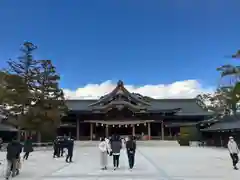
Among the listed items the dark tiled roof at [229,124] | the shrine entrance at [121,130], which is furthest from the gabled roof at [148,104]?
the dark tiled roof at [229,124]

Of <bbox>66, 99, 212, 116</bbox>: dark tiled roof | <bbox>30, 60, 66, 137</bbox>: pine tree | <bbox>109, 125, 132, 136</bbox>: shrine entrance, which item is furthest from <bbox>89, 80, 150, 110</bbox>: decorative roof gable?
<bbox>30, 60, 66, 137</bbox>: pine tree

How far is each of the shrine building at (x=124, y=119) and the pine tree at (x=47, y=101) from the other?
11621mm

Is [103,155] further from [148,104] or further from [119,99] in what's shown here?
[148,104]

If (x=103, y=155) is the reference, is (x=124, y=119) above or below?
above

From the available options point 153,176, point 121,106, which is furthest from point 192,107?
point 153,176

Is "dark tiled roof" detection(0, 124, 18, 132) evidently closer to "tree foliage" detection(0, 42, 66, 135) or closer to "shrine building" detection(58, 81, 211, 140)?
"tree foliage" detection(0, 42, 66, 135)

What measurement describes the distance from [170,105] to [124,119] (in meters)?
11.3

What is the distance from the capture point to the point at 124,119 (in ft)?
151

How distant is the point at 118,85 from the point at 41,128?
60.4 feet

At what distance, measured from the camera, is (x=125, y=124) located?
4469cm

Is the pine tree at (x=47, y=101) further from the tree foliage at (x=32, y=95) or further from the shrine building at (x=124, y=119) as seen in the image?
the shrine building at (x=124, y=119)

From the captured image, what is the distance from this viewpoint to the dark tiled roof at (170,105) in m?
48.6

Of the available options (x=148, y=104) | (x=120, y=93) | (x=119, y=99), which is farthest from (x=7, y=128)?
(x=148, y=104)

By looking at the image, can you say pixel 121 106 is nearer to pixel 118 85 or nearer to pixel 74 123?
pixel 118 85
